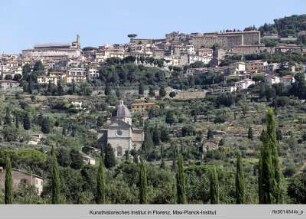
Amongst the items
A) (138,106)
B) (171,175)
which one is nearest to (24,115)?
(138,106)

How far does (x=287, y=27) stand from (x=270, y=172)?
93.1m

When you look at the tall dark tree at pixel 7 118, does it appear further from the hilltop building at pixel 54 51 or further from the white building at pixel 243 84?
the hilltop building at pixel 54 51

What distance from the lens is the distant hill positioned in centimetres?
10874

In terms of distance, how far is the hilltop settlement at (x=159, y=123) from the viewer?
25.9 meters

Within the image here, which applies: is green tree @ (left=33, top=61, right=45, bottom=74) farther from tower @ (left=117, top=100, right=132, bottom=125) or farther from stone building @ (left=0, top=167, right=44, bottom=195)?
stone building @ (left=0, top=167, right=44, bottom=195)

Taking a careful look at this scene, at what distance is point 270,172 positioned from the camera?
65.0 feet

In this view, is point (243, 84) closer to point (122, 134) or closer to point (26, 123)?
point (122, 134)

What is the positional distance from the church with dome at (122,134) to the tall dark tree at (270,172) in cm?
3315

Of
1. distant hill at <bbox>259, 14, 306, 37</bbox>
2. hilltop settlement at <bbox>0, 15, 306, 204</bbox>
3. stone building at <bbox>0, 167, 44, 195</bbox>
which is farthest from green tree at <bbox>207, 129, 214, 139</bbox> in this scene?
distant hill at <bbox>259, 14, 306, 37</bbox>

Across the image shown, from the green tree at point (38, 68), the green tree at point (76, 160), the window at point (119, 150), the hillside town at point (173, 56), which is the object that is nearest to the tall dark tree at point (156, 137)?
the window at point (119, 150)

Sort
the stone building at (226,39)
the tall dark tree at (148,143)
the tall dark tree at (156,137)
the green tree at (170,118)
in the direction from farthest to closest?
the stone building at (226,39) → the green tree at (170,118) → the tall dark tree at (156,137) → the tall dark tree at (148,143)

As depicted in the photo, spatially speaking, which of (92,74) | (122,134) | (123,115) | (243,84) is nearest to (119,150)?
(122,134)

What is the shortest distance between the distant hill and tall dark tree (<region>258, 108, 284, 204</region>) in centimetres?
8821

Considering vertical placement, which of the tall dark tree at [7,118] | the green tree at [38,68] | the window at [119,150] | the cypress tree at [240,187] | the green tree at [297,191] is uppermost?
the cypress tree at [240,187]
